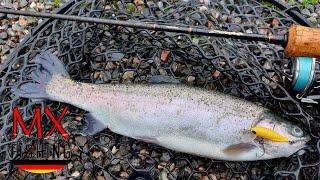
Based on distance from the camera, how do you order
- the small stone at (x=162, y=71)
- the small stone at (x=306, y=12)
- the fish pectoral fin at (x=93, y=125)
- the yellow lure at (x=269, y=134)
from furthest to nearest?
the small stone at (x=306, y=12), the small stone at (x=162, y=71), the fish pectoral fin at (x=93, y=125), the yellow lure at (x=269, y=134)

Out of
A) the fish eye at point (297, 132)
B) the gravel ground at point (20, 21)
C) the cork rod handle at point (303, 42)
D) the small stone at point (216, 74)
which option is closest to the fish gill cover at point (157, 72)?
the small stone at point (216, 74)

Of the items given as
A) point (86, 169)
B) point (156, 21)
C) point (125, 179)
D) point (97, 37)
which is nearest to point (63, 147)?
point (86, 169)

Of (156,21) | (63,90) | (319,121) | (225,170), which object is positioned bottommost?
(225,170)

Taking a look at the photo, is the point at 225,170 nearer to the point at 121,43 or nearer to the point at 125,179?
the point at 125,179

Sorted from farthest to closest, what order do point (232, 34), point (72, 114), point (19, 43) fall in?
1. point (19, 43)
2. point (72, 114)
3. point (232, 34)

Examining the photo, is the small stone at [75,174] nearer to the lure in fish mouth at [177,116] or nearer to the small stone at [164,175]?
the lure in fish mouth at [177,116]

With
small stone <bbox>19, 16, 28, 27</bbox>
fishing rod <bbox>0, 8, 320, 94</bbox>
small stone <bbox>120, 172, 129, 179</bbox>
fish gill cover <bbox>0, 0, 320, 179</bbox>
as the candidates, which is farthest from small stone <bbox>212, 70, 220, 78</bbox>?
small stone <bbox>19, 16, 28, 27</bbox>

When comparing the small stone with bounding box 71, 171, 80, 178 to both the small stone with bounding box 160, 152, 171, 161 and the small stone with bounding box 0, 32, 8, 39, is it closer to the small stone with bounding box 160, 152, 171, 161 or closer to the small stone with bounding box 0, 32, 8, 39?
the small stone with bounding box 160, 152, 171, 161
